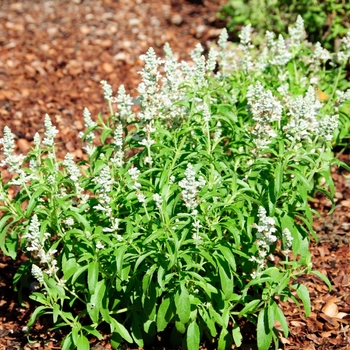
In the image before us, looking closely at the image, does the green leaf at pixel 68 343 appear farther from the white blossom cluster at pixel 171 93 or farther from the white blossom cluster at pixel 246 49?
the white blossom cluster at pixel 246 49

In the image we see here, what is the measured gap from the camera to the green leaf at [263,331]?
162 inches

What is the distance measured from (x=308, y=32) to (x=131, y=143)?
4.57m

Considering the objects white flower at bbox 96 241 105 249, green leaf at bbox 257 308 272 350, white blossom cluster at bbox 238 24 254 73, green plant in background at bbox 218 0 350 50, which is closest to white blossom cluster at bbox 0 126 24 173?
white flower at bbox 96 241 105 249

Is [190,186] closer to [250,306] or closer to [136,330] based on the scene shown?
[250,306]

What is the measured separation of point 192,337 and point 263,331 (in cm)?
47

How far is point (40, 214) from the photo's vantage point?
14.2ft

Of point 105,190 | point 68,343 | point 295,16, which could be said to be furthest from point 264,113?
point 295,16

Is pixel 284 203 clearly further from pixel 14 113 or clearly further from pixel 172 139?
pixel 14 113

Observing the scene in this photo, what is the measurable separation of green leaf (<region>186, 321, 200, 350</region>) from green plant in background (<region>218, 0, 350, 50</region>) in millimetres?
4994

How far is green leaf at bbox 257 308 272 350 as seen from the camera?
411cm

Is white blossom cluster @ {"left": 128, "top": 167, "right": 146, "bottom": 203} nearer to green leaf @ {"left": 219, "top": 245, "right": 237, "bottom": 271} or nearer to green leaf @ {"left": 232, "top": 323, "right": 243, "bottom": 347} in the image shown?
green leaf @ {"left": 219, "top": 245, "right": 237, "bottom": 271}

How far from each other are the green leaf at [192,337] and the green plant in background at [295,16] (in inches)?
197

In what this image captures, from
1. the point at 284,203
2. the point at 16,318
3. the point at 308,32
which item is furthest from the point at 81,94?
the point at 284,203

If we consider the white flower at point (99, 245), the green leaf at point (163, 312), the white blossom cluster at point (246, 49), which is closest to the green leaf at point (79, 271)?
the white flower at point (99, 245)
